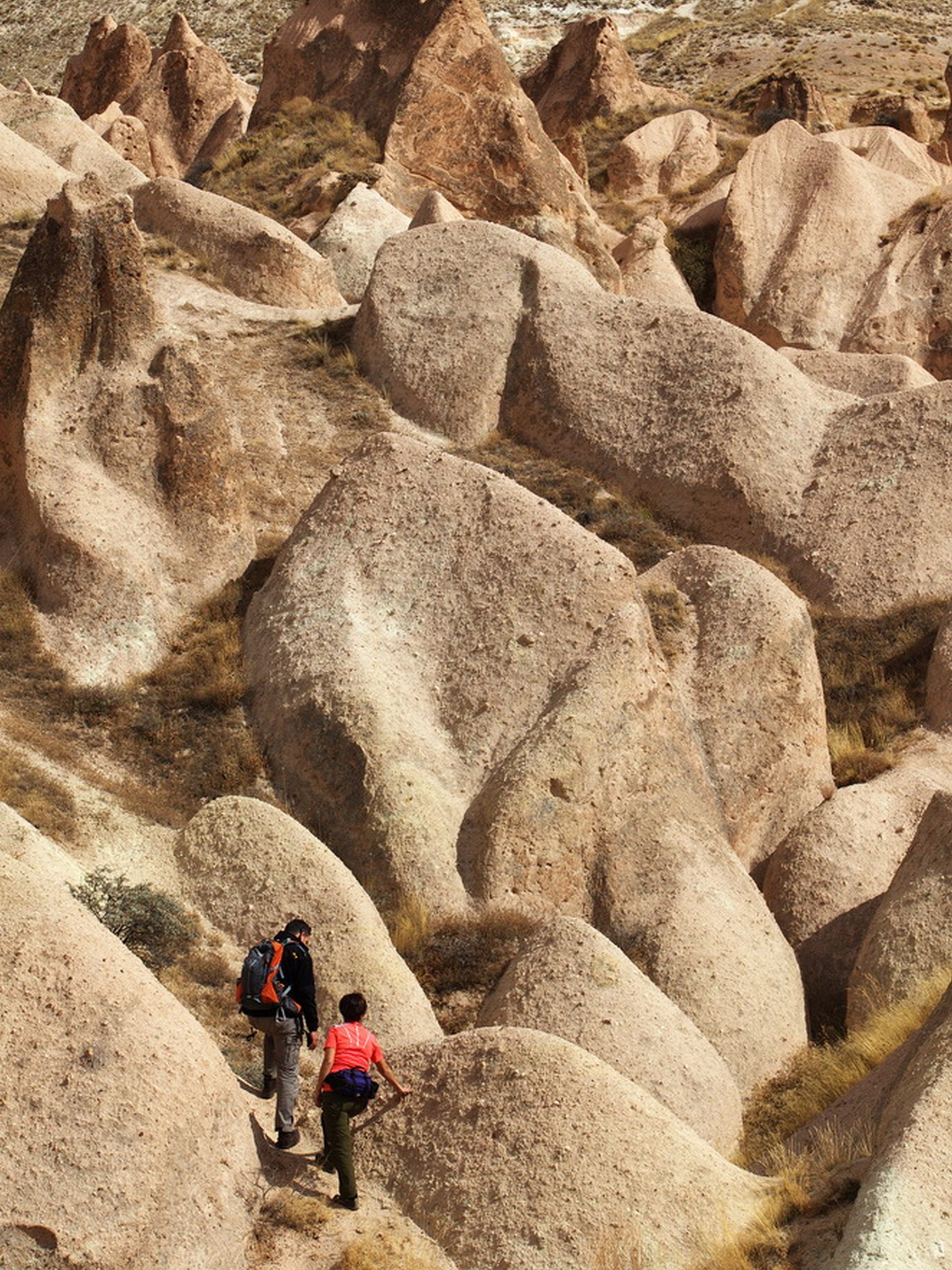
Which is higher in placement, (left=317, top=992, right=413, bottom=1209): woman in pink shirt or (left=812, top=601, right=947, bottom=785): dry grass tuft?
(left=812, top=601, right=947, bottom=785): dry grass tuft

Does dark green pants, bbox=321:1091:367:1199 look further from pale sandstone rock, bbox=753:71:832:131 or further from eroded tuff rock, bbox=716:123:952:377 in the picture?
pale sandstone rock, bbox=753:71:832:131

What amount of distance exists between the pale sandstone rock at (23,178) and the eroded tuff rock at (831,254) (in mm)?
11768

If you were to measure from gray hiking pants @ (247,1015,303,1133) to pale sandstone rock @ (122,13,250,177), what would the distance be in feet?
112

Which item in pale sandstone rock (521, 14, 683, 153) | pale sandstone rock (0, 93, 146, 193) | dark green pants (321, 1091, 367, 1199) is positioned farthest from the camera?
pale sandstone rock (521, 14, 683, 153)

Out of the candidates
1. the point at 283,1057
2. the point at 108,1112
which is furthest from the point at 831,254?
the point at 108,1112

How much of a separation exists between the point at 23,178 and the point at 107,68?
25.8m

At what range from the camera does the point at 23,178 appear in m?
22.8

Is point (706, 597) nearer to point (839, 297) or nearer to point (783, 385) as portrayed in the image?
point (783, 385)

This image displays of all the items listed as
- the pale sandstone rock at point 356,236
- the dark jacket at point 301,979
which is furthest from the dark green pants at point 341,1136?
the pale sandstone rock at point 356,236

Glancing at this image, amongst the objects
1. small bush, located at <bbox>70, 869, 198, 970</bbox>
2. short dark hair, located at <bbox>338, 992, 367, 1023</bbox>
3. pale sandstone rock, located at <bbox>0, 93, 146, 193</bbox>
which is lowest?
small bush, located at <bbox>70, 869, 198, 970</bbox>

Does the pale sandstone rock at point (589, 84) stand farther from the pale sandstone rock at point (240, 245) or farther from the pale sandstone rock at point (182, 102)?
the pale sandstone rock at point (240, 245)

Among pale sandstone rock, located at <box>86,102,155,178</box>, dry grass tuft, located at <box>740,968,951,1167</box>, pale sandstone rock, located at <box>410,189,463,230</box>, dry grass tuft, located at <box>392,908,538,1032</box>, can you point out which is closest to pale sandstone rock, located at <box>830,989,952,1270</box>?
dry grass tuft, located at <box>740,968,951,1167</box>

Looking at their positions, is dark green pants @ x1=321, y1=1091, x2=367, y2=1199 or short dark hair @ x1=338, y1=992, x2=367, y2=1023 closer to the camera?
dark green pants @ x1=321, y1=1091, x2=367, y2=1199

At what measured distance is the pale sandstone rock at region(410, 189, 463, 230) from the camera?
2461 centimetres
